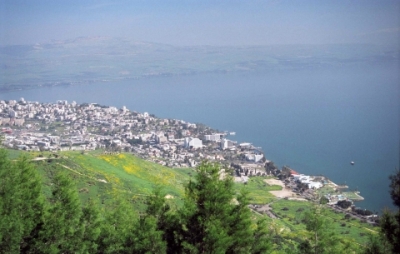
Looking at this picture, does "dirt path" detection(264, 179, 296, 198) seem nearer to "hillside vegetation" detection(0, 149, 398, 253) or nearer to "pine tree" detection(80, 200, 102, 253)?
"hillside vegetation" detection(0, 149, 398, 253)

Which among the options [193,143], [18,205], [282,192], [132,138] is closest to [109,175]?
[18,205]

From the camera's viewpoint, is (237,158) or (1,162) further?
(237,158)

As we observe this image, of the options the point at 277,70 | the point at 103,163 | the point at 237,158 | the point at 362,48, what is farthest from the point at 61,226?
the point at 362,48

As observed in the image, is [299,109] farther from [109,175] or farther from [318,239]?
[318,239]

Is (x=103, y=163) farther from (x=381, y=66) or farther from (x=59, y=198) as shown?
(x=381, y=66)

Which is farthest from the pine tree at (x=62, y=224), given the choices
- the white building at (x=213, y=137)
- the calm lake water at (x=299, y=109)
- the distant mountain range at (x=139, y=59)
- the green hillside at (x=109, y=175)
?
the distant mountain range at (x=139, y=59)

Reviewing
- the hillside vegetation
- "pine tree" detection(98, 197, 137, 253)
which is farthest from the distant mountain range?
the hillside vegetation
